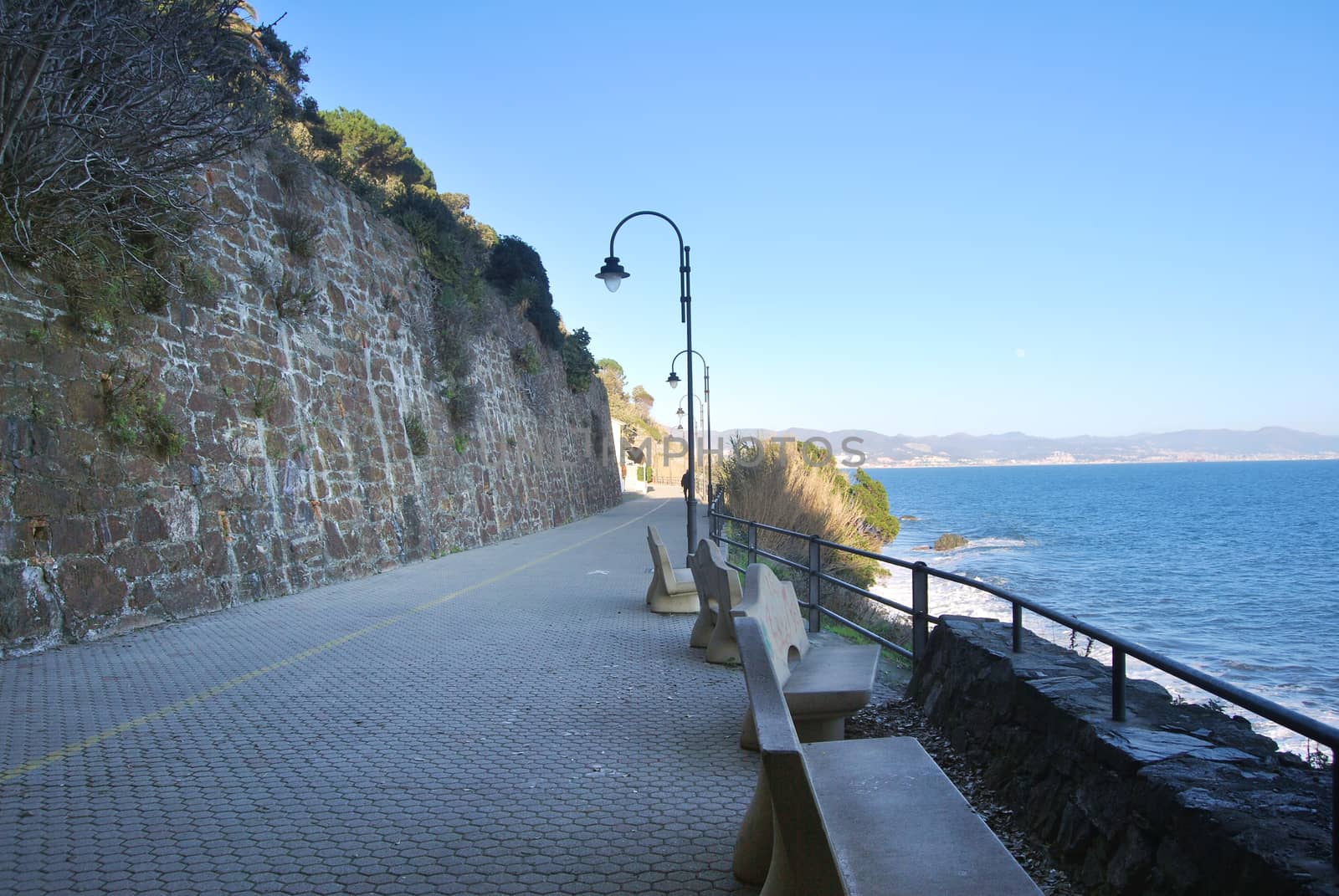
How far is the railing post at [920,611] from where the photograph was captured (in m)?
6.41

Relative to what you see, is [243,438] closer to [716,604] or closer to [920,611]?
[716,604]

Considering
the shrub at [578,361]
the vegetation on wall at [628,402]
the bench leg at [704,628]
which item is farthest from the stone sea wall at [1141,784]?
the vegetation on wall at [628,402]

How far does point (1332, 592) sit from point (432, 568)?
27684mm

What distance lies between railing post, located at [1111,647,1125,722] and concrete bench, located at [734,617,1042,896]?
0.73m

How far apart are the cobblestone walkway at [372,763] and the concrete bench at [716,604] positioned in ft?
0.69

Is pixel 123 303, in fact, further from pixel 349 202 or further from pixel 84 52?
pixel 349 202

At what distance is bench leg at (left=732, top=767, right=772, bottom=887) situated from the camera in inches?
133

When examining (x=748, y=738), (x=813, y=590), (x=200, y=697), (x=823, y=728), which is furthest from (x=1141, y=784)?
(x=813, y=590)

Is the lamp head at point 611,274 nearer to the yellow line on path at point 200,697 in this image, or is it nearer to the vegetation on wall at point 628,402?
the yellow line on path at point 200,697

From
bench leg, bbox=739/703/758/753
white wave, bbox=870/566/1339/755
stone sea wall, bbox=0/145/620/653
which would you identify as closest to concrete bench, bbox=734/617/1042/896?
bench leg, bbox=739/703/758/753

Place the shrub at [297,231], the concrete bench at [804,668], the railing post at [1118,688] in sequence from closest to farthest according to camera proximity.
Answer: the railing post at [1118,688]
the concrete bench at [804,668]
the shrub at [297,231]

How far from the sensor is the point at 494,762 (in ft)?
16.4

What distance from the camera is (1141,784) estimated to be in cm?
303

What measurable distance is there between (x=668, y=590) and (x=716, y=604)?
249 cm
